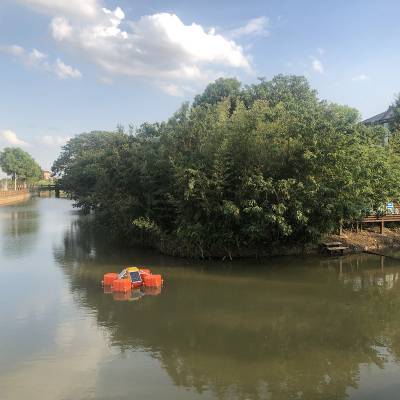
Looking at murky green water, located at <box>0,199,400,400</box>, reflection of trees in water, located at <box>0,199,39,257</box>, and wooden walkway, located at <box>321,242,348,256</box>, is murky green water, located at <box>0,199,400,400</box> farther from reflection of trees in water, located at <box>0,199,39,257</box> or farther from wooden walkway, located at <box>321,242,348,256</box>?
reflection of trees in water, located at <box>0,199,39,257</box>

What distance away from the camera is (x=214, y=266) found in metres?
20.6

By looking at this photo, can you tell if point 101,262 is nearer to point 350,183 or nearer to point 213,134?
point 213,134

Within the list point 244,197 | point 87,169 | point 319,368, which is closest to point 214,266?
point 244,197

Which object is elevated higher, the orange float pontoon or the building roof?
the building roof

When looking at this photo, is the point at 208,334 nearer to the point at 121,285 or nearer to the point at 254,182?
the point at 121,285

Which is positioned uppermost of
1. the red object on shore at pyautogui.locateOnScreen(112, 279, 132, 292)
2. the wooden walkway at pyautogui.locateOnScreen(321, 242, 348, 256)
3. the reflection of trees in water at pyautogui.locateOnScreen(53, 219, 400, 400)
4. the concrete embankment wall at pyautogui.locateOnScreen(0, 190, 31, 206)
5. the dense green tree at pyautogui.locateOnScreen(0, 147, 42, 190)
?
the dense green tree at pyautogui.locateOnScreen(0, 147, 42, 190)

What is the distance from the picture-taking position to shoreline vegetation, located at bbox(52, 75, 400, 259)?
19906 mm

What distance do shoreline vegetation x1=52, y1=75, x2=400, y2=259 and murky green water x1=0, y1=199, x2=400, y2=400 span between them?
1835 millimetres

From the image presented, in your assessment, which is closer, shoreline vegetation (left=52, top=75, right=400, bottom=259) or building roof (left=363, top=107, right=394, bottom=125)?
shoreline vegetation (left=52, top=75, right=400, bottom=259)

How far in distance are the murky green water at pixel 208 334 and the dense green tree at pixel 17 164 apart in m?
91.7

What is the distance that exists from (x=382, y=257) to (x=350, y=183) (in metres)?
5.41

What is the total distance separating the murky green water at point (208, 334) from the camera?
29.3 ft


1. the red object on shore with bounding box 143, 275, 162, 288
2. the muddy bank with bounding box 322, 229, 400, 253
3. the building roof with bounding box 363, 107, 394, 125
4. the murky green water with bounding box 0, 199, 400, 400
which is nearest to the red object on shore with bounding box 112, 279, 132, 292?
the murky green water with bounding box 0, 199, 400, 400

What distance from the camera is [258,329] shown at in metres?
12.3
